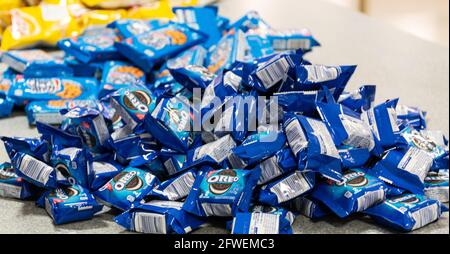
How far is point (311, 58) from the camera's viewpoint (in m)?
2.48

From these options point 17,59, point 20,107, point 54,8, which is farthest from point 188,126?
point 54,8

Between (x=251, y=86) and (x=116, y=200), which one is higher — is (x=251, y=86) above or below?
above

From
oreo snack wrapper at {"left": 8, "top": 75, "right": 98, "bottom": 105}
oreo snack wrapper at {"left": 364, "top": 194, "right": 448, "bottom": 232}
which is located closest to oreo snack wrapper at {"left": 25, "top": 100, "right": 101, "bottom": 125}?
oreo snack wrapper at {"left": 8, "top": 75, "right": 98, "bottom": 105}

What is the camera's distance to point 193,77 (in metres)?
1.61

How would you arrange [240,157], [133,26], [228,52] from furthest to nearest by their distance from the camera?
[133,26]
[228,52]
[240,157]

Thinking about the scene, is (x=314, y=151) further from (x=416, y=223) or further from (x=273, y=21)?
(x=273, y=21)

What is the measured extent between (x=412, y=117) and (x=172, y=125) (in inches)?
24.1

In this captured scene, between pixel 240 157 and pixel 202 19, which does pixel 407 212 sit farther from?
pixel 202 19

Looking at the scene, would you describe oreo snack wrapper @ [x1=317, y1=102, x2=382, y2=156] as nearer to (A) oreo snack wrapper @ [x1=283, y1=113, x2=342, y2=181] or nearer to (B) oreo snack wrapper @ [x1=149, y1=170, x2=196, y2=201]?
(A) oreo snack wrapper @ [x1=283, y1=113, x2=342, y2=181]

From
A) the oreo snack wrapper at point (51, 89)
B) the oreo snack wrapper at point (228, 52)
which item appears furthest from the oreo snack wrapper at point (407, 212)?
the oreo snack wrapper at point (51, 89)

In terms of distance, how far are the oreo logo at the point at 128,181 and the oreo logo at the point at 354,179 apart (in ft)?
1.23

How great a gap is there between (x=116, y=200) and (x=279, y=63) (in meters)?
0.41

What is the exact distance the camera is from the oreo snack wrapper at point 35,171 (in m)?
1.36

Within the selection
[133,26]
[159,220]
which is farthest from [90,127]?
[133,26]
